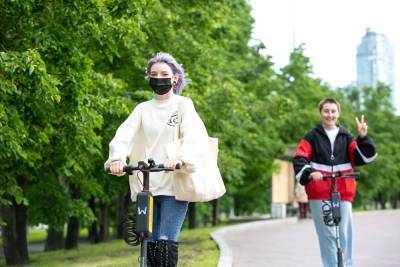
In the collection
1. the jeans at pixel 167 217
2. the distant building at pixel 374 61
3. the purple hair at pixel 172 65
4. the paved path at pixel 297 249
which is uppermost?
the distant building at pixel 374 61

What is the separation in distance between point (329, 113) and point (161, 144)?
8.11 feet

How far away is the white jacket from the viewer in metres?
5.00

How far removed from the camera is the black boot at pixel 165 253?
496 cm

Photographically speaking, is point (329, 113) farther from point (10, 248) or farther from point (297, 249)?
point (10, 248)

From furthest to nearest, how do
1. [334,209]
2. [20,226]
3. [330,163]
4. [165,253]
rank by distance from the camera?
[20,226] < [330,163] < [334,209] < [165,253]

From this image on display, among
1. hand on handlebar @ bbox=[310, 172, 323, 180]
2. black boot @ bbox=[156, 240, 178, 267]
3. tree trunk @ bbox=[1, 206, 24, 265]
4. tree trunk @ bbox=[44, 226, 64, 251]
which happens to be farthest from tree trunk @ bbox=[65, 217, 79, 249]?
black boot @ bbox=[156, 240, 178, 267]

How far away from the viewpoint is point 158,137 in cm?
516

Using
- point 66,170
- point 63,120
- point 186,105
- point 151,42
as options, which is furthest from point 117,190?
point 186,105

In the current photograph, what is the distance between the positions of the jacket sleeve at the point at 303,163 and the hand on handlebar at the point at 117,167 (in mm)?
2479

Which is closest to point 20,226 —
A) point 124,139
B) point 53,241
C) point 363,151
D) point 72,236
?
point 72,236

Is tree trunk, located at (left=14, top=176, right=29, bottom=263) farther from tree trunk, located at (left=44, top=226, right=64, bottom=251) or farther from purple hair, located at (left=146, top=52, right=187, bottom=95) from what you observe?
purple hair, located at (left=146, top=52, right=187, bottom=95)

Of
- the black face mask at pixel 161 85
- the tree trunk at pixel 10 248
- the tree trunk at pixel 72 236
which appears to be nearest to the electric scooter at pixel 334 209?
the black face mask at pixel 161 85

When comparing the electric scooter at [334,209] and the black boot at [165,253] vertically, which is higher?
the electric scooter at [334,209]

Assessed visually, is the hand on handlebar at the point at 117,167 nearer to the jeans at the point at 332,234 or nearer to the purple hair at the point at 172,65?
the purple hair at the point at 172,65
